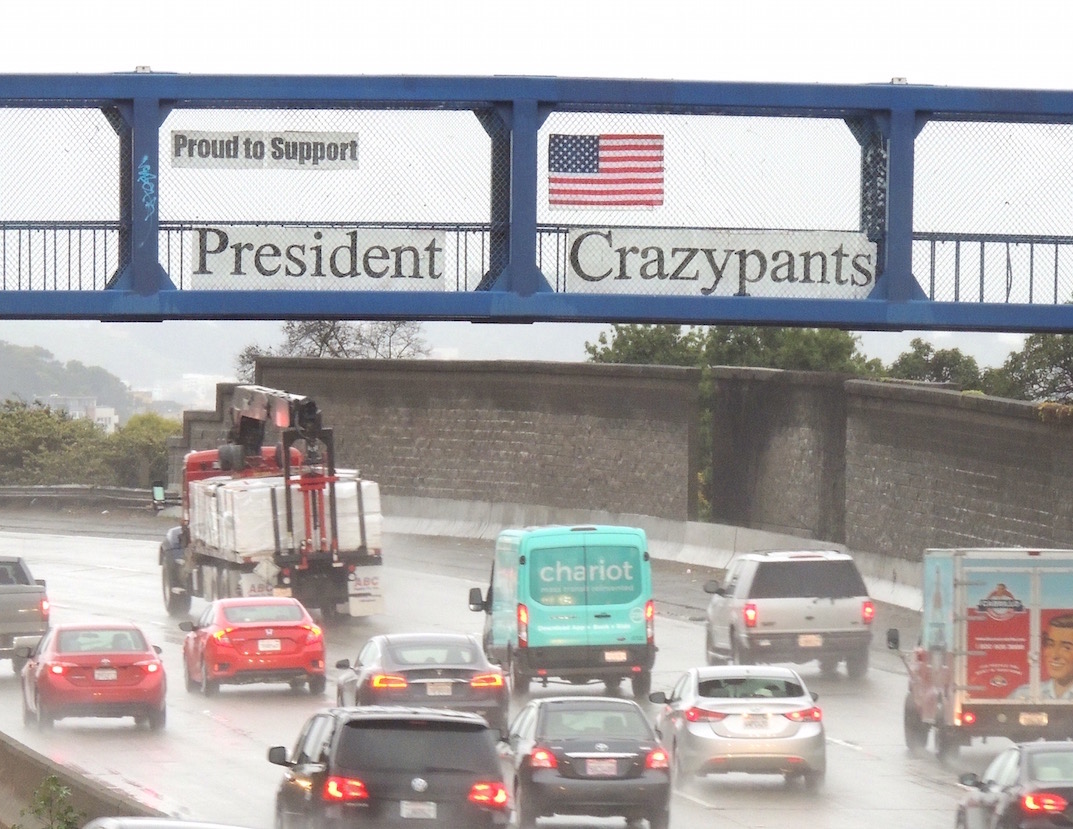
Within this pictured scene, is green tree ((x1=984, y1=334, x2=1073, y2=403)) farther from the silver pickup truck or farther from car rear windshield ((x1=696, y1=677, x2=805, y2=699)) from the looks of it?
car rear windshield ((x1=696, y1=677, x2=805, y2=699))

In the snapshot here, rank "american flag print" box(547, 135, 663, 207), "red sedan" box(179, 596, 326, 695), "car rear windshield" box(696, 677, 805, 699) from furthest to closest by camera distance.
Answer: "red sedan" box(179, 596, 326, 695)
"car rear windshield" box(696, 677, 805, 699)
"american flag print" box(547, 135, 663, 207)

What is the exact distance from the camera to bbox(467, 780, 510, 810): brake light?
15680mm

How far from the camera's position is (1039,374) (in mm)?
64688

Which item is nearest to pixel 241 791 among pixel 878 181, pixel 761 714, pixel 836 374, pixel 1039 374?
pixel 761 714

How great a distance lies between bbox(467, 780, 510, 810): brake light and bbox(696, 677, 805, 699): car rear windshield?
21.5 feet

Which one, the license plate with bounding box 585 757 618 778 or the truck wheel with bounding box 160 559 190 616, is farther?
the truck wheel with bounding box 160 559 190 616

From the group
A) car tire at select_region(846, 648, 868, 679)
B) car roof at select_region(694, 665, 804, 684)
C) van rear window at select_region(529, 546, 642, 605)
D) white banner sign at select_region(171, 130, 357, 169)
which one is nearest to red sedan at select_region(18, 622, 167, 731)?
van rear window at select_region(529, 546, 642, 605)

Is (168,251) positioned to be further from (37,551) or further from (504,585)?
(37,551)

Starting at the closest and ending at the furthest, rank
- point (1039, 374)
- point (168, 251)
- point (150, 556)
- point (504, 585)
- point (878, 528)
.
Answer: point (168, 251), point (504, 585), point (878, 528), point (150, 556), point (1039, 374)

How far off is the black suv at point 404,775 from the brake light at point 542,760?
323 centimetres

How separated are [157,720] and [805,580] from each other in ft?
31.7

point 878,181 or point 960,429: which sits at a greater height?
point 878,181

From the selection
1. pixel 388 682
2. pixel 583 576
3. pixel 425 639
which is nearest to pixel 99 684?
pixel 388 682

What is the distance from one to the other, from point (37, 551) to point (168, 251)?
33222mm
